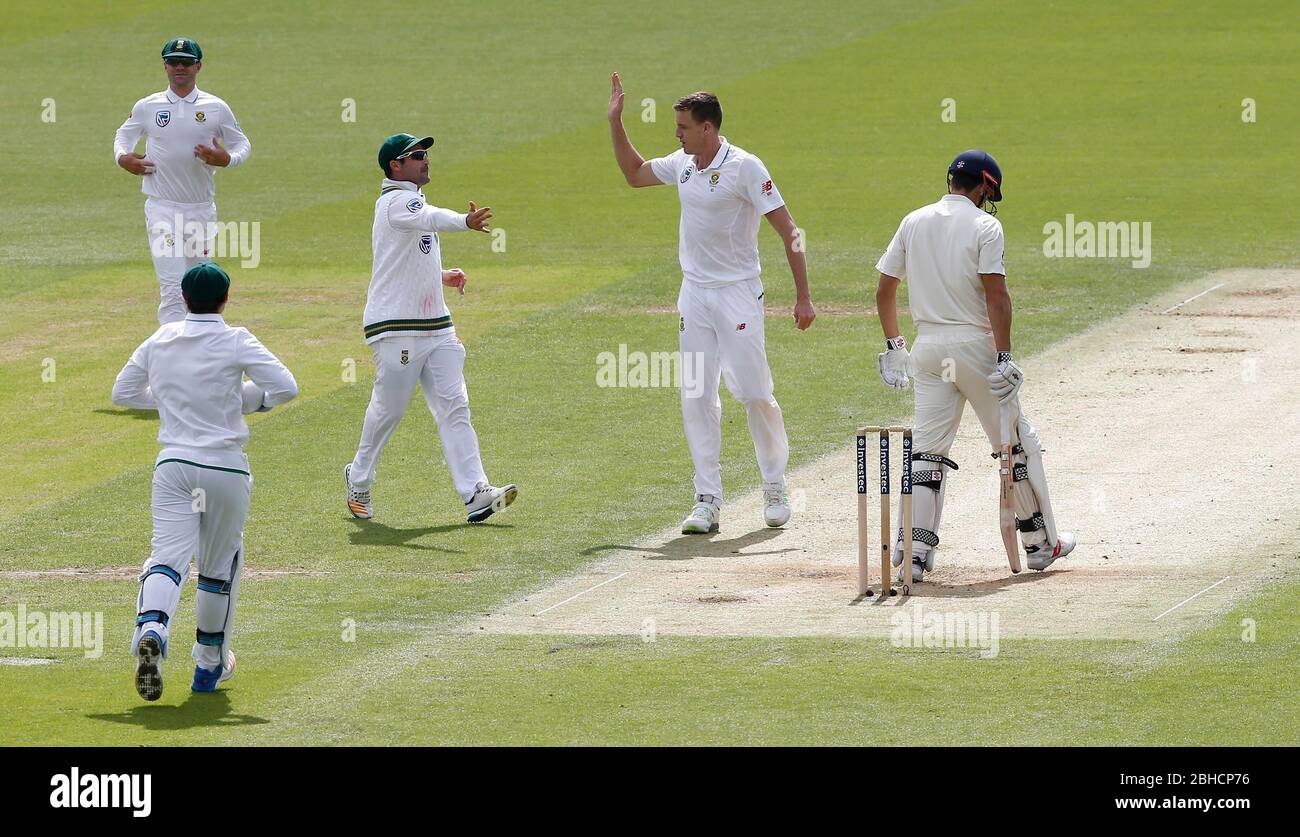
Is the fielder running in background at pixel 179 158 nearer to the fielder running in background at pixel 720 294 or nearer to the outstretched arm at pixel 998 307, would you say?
the fielder running in background at pixel 720 294

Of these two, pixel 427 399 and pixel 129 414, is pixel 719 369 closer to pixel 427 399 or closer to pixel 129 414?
pixel 427 399

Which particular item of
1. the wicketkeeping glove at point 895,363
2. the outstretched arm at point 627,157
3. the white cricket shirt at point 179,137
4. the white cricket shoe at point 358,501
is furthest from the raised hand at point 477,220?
the white cricket shirt at point 179,137

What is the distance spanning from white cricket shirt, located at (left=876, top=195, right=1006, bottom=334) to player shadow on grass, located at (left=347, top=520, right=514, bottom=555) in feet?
10.4

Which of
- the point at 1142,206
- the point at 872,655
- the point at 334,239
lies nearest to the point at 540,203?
→ the point at 334,239

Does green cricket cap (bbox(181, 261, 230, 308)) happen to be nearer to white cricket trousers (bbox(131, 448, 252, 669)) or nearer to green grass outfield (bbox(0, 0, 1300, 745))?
white cricket trousers (bbox(131, 448, 252, 669))

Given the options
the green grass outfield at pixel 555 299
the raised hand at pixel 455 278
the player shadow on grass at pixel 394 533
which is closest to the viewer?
the green grass outfield at pixel 555 299

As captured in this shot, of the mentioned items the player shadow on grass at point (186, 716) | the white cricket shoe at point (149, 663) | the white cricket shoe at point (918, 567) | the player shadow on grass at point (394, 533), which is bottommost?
the player shadow on grass at point (186, 716)

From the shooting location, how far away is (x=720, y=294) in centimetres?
1328

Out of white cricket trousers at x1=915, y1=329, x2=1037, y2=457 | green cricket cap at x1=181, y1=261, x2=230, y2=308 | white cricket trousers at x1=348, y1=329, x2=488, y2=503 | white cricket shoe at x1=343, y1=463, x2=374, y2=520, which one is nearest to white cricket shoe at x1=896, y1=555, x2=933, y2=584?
white cricket trousers at x1=915, y1=329, x2=1037, y2=457

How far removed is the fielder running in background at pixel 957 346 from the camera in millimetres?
11734

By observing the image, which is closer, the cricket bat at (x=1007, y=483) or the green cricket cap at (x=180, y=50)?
the cricket bat at (x=1007, y=483)

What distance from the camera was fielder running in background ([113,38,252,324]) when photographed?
1733 centimetres

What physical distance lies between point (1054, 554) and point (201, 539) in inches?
192

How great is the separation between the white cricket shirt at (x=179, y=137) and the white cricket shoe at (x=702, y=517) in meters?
6.06
